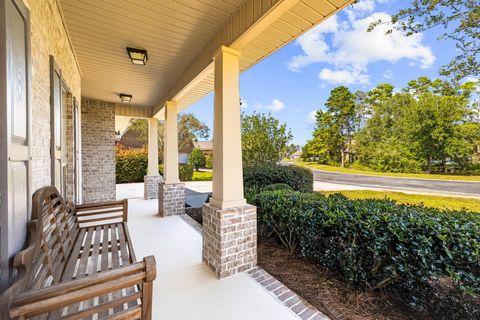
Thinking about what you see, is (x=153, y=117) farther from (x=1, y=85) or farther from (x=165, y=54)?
(x=1, y=85)

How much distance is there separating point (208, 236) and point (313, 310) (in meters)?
1.46

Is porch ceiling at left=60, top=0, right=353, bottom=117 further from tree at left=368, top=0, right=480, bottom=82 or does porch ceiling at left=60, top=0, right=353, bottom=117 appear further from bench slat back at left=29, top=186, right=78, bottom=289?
tree at left=368, top=0, right=480, bottom=82

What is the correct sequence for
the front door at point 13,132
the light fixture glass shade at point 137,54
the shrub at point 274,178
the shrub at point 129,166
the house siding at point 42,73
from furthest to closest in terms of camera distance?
the shrub at point 129,166
the shrub at point 274,178
the light fixture glass shade at point 137,54
the house siding at point 42,73
the front door at point 13,132

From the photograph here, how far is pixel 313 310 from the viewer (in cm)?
201

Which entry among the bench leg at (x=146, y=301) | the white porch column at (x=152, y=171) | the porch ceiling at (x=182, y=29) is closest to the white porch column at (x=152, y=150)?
the white porch column at (x=152, y=171)

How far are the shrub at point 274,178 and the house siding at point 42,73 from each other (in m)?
4.14

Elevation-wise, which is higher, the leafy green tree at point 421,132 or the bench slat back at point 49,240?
the leafy green tree at point 421,132

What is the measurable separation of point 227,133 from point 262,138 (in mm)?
5120

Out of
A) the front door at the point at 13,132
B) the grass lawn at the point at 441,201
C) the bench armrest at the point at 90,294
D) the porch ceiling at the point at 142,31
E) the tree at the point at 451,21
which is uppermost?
the tree at the point at 451,21

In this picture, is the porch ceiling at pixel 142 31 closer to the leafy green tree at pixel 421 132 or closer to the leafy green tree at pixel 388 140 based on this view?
the leafy green tree at pixel 421 132

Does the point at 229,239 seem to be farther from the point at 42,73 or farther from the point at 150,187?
the point at 150,187

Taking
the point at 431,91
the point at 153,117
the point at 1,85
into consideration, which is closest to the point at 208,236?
Answer: the point at 1,85

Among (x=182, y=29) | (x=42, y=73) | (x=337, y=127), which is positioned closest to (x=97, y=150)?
(x=42, y=73)

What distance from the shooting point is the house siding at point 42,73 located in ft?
5.66
